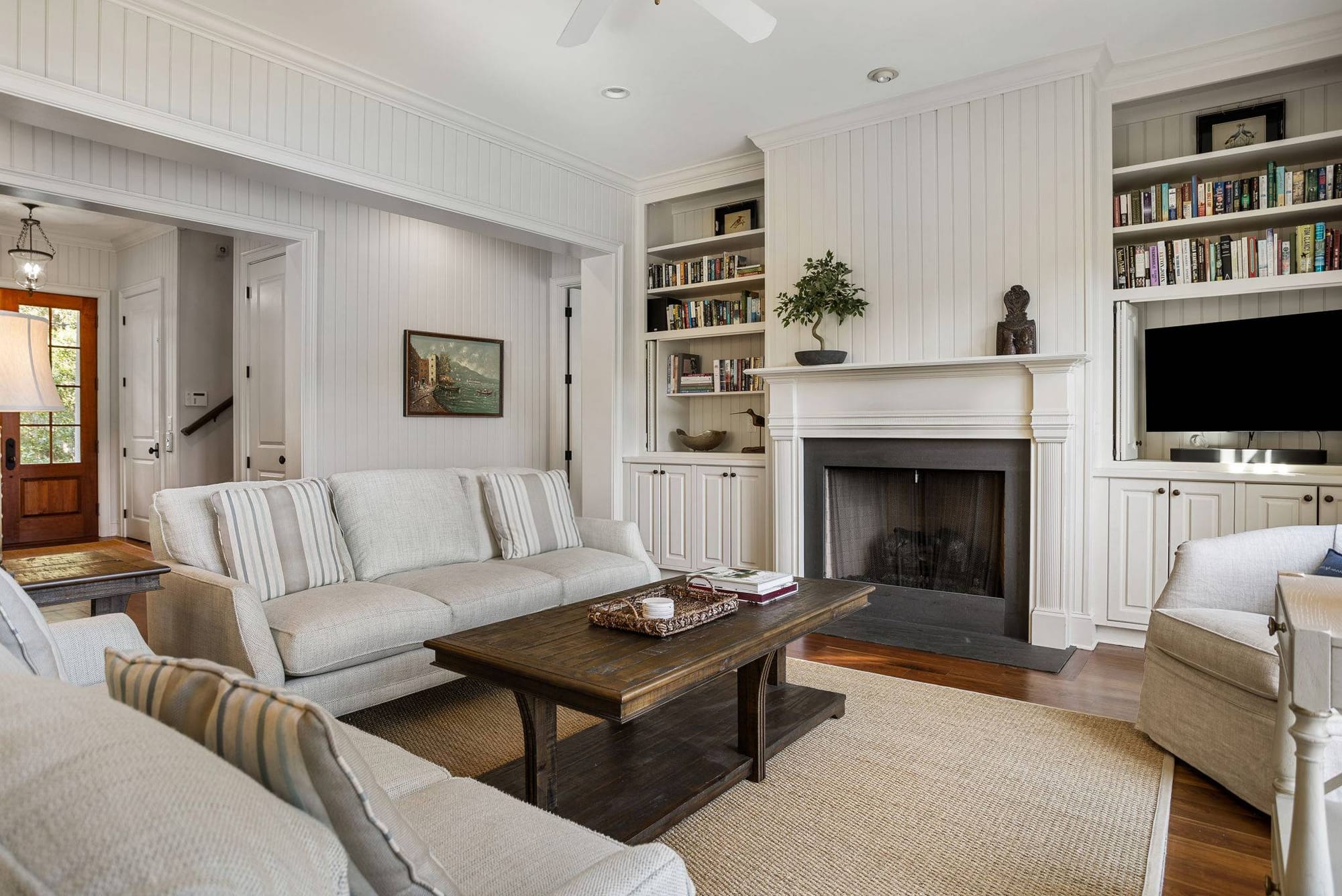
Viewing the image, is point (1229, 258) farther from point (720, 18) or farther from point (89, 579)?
point (89, 579)

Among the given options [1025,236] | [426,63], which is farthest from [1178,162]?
[426,63]

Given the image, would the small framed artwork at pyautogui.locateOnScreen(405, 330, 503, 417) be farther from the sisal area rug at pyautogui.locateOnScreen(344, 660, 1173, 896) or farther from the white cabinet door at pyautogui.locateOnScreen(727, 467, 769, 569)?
the sisal area rug at pyautogui.locateOnScreen(344, 660, 1173, 896)

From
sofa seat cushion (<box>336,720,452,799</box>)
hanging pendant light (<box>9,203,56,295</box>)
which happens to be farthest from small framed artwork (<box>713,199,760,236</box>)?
hanging pendant light (<box>9,203,56,295</box>)

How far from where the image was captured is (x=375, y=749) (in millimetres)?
1557

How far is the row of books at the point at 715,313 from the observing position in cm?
506

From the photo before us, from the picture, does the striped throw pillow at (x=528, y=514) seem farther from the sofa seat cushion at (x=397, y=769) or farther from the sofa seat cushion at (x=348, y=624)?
the sofa seat cushion at (x=397, y=769)

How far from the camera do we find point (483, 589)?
3.09 m

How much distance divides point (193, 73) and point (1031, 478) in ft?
13.6

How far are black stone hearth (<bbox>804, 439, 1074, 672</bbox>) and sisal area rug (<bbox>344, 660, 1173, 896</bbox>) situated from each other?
0.90m

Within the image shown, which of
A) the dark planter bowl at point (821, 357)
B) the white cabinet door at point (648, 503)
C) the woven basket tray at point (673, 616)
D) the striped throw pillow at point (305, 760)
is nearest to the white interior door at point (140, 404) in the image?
the white cabinet door at point (648, 503)

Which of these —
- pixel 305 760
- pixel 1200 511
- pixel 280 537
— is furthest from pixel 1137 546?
pixel 305 760

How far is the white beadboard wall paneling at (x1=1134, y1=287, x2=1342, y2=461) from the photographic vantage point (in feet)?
11.6

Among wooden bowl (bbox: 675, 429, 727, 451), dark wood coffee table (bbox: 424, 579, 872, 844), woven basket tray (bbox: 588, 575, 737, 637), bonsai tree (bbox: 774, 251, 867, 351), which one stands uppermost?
bonsai tree (bbox: 774, 251, 867, 351)

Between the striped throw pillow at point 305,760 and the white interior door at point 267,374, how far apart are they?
4.55m
